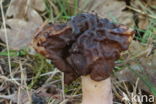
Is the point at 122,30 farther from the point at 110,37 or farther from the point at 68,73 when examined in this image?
the point at 68,73

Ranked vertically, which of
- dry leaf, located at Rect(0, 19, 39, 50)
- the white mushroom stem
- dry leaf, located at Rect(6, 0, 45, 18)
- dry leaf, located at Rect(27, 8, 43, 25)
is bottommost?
the white mushroom stem

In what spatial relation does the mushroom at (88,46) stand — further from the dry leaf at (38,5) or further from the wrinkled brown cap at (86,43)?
the dry leaf at (38,5)

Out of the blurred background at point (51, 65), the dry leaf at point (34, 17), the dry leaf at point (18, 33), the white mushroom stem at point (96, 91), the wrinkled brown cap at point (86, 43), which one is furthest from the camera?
the dry leaf at point (34, 17)

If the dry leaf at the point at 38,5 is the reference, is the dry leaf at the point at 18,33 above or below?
below

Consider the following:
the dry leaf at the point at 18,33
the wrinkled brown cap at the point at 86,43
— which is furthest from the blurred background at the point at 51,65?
the wrinkled brown cap at the point at 86,43

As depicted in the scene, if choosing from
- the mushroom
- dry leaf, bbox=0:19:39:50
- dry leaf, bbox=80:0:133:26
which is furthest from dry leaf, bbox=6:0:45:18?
the mushroom

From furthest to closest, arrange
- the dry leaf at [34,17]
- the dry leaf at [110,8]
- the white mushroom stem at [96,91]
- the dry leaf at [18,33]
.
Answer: the dry leaf at [110,8] < the dry leaf at [34,17] < the dry leaf at [18,33] < the white mushroom stem at [96,91]

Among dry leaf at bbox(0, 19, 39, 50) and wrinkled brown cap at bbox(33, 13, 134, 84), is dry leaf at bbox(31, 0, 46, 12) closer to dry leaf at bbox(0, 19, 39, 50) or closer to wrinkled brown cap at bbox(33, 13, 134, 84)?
dry leaf at bbox(0, 19, 39, 50)
